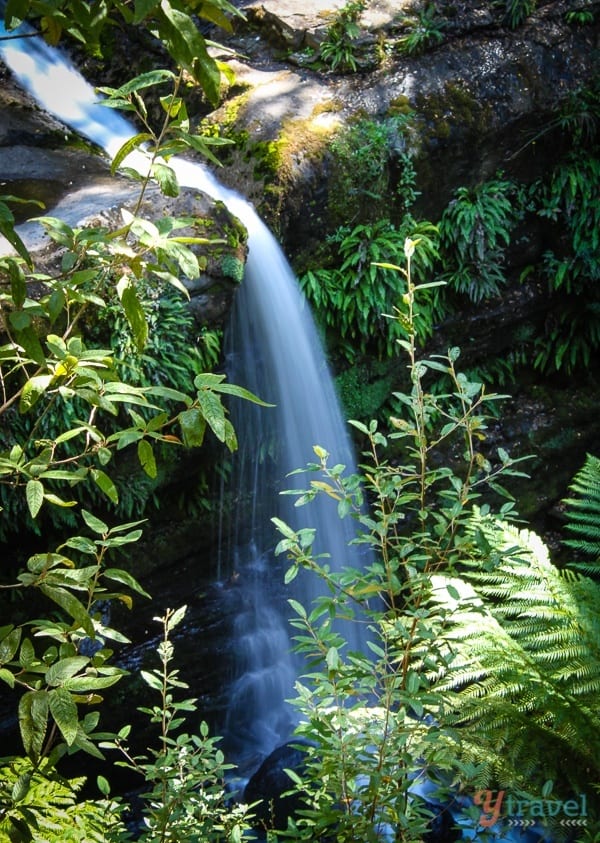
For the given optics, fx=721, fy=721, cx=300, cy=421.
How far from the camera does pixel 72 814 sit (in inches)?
97.3

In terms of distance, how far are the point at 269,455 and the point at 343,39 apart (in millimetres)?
4500

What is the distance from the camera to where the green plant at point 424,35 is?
726 centimetres

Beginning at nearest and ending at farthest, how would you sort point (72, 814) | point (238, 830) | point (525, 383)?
1. point (238, 830)
2. point (72, 814)
3. point (525, 383)

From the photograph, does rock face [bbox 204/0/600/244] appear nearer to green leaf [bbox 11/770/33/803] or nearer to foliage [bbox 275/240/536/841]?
foliage [bbox 275/240/536/841]

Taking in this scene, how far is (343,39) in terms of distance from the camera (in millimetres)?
7492

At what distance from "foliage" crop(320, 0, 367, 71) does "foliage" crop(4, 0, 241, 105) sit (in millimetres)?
6254

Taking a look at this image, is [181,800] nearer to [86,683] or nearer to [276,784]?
[86,683]

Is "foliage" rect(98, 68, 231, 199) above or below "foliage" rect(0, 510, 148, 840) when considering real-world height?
above

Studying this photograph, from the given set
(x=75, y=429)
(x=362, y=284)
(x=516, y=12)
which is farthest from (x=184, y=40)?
(x=516, y=12)

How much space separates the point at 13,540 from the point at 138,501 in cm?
90

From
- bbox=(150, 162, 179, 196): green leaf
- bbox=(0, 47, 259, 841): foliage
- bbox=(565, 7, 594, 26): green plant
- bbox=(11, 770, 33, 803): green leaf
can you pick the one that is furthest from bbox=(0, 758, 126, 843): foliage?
bbox=(565, 7, 594, 26): green plant

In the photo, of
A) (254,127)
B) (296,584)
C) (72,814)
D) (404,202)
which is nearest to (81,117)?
(254,127)

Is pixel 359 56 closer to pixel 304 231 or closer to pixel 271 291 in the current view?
pixel 304 231

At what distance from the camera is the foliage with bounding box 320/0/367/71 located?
7387mm
